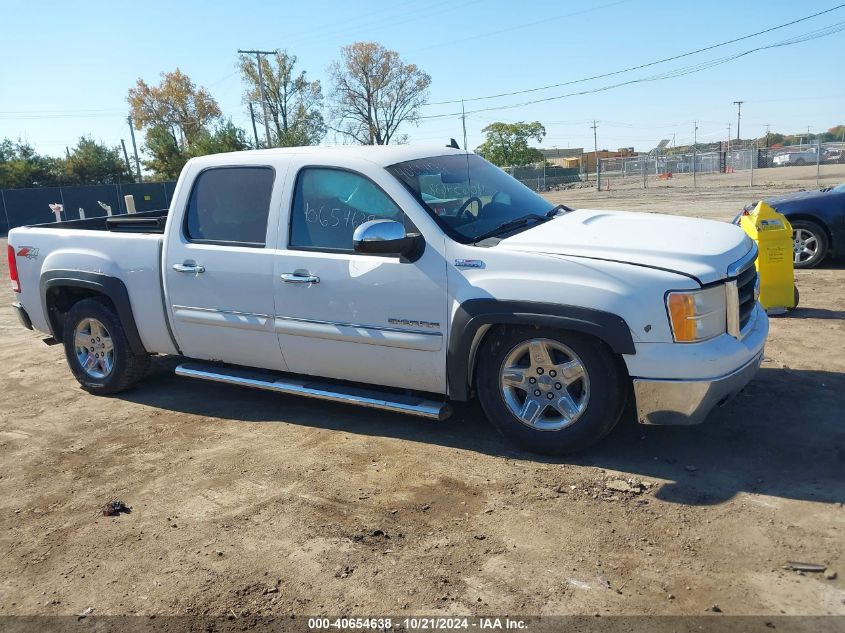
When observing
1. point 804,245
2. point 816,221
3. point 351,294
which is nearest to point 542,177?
point 804,245

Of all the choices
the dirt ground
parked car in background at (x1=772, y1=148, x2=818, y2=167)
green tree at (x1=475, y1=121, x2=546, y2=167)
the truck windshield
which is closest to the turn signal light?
the dirt ground

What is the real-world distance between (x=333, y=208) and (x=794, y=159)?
54892mm

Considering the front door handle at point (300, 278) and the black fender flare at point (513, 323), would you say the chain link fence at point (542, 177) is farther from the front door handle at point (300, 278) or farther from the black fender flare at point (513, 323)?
the black fender flare at point (513, 323)

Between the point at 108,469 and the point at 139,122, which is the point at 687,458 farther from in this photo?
the point at 139,122

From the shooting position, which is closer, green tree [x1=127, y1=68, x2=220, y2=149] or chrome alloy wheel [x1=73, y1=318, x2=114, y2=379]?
chrome alloy wheel [x1=73, y1=318, x2=114, y2=379]

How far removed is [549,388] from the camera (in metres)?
4.16

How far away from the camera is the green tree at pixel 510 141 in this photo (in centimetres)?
8981

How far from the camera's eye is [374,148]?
16.6 feet

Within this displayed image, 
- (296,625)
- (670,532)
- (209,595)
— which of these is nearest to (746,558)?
(670,532)

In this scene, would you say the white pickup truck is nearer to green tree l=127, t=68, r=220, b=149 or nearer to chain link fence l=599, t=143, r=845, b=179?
chain link fence l=599, t=143, r=845, b=179

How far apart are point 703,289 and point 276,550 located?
8.35 feet

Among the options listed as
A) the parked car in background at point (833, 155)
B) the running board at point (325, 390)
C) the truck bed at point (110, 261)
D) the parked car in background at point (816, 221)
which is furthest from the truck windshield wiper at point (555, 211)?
the parked car in background at point (833, 155)

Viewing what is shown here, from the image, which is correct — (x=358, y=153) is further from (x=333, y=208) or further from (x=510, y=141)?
(x=510, y=141)

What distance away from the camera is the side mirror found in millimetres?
4227
